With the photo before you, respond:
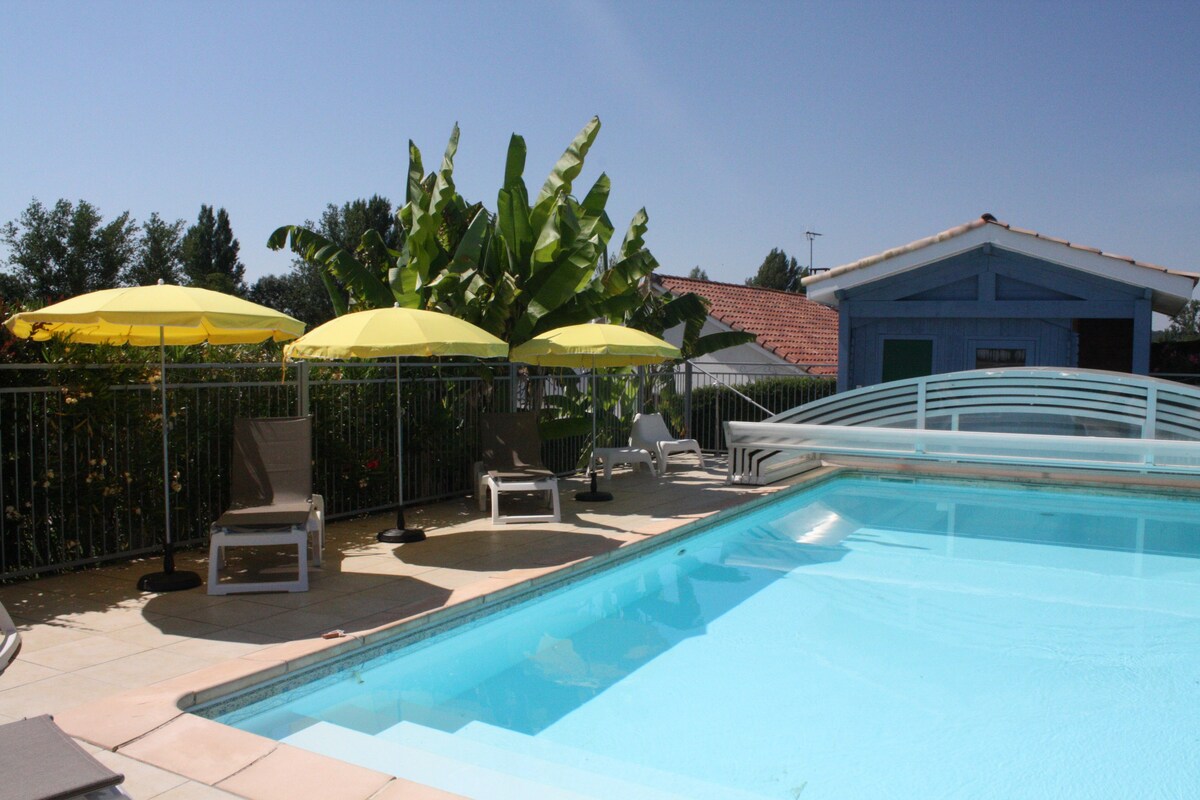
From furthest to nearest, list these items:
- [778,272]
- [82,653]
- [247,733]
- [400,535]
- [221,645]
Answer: [778,272]
[400,535]
[221,645]
[82,653]
[247,733]

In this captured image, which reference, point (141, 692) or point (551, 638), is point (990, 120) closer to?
point (551, 638)

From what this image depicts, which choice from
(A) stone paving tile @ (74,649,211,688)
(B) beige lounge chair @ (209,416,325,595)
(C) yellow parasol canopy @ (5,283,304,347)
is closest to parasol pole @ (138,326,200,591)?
(B) beige lounge chair @ (209,416,325,595)

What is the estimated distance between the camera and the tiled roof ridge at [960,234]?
628 inches

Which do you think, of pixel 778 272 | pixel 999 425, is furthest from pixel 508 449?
pixel 778 272

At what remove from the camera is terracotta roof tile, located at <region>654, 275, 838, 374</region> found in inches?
1033

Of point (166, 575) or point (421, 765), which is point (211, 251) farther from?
Result: point (421, 765)

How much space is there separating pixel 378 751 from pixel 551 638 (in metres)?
2.34

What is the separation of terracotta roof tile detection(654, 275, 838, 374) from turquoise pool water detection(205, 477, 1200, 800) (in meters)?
16.5

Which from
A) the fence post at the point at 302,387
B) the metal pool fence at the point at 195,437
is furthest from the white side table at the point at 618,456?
the fence post at the point at 302,387

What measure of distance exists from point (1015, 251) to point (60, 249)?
169 ft

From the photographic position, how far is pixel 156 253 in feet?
184

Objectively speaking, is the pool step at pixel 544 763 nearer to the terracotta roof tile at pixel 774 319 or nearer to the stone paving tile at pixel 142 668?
the stone paving tile at pixel 142 668

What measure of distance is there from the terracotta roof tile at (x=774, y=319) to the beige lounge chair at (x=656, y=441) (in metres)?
10.9

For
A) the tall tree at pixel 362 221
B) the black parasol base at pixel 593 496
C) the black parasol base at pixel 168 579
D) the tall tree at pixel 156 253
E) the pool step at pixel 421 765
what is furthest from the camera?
the tall tree at pixel 362 221
